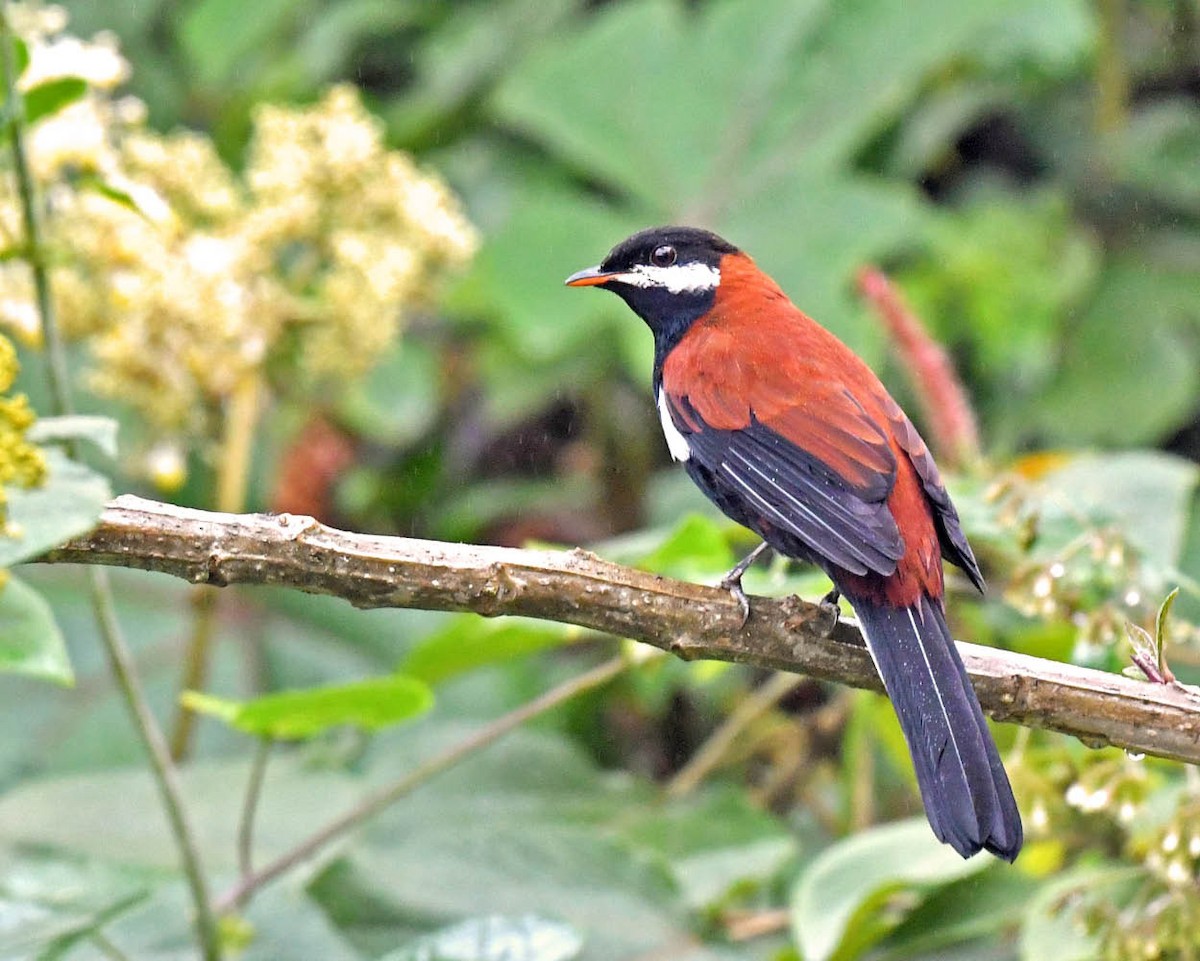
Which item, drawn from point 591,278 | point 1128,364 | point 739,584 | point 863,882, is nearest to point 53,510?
point 739,584

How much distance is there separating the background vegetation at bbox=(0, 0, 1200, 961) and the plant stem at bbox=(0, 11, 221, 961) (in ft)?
0.15

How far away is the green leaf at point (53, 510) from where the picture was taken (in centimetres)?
142

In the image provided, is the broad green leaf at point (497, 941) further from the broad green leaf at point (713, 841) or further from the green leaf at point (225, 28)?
the green leaf at point (225, 28)

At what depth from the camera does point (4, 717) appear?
3.68 meters

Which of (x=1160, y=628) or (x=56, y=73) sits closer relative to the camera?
(x=1160, y=628)

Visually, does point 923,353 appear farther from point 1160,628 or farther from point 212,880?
point 212,880

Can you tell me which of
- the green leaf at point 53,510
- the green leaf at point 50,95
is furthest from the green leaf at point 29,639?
the green leaf at point 50,95

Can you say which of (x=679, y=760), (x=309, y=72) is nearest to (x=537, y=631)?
(x=679, y=760)

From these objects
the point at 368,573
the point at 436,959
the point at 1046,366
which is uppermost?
the point at 1046,366

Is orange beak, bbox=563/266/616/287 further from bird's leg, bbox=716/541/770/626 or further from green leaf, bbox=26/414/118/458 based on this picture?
green leaf, bbox=26/414/118/458

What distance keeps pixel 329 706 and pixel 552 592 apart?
0.61 m

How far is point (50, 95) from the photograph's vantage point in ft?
6.56

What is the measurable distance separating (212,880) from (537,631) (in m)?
0.74

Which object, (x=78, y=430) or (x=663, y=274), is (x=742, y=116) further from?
(x=78, y=430)
